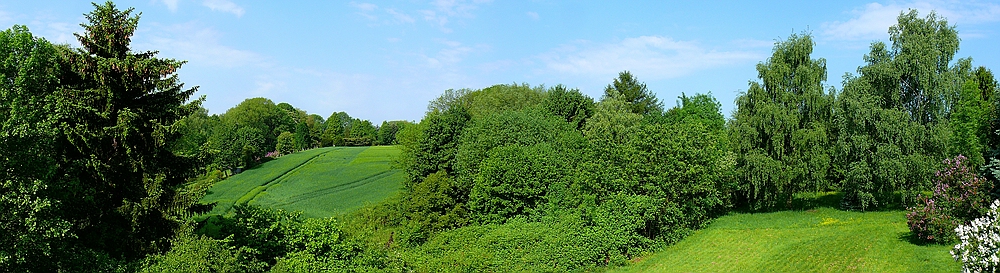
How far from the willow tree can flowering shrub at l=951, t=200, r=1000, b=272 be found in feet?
68.3

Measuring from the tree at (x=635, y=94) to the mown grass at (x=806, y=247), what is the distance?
26.0 meters

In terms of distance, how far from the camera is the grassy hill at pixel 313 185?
56062mm

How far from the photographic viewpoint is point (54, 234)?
20547 millimetres

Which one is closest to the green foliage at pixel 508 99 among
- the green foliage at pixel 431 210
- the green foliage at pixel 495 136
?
the green foliage at pixel 495 136

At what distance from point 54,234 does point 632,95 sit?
48743 millimetres

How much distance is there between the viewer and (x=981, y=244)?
13.1 metres

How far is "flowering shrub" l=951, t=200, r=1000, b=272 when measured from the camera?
1272 cm

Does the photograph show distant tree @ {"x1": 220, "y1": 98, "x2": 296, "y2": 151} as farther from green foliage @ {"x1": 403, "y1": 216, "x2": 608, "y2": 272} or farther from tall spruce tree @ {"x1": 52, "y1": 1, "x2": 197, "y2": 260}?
tall spruce tree @ {"x1": 52, "y1": 1, "x2": 197, "y2": 260}

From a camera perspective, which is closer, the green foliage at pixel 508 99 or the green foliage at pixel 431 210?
the green foliage at pixel 431 210

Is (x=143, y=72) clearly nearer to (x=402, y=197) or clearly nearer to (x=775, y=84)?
(x=402, y=197)

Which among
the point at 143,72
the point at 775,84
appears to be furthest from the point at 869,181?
the point at 143,72

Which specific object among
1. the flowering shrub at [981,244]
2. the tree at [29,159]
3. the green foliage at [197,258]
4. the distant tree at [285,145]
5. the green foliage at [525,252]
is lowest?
the green foliage at [525,252]

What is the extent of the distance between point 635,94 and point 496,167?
2773cm

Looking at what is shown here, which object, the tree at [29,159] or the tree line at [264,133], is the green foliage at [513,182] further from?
the tree line at [264,133]
